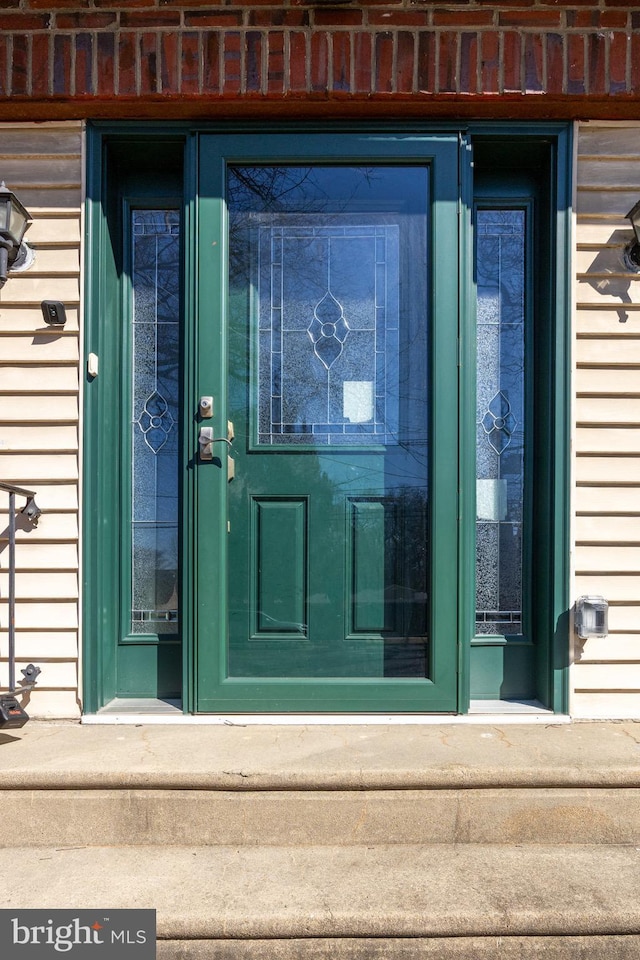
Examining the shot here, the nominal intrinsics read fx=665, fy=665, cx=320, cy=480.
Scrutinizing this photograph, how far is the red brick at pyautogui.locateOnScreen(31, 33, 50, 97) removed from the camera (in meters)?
2.30

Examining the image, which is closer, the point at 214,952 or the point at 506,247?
the point at 214,952

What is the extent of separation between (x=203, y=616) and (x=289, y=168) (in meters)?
1.65

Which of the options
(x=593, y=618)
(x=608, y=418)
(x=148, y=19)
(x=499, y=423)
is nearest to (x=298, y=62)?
(x=148, y=19)

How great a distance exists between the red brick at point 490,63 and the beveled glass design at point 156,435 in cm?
120

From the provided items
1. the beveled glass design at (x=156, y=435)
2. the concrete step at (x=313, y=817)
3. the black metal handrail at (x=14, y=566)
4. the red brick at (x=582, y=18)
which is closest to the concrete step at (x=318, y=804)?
the concrete step at (x=313, y=817)

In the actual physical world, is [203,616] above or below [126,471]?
below

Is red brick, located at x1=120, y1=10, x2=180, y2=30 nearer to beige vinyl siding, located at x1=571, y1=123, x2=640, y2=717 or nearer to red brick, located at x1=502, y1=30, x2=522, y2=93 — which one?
red brick, located at x1=502, y1=30, x2=522, y2=93

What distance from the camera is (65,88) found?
7.54 ft

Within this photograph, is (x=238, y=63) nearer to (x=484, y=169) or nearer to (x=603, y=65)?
(x=484, y=169)

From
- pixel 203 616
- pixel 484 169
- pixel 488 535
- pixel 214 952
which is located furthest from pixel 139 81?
pixel 214 952

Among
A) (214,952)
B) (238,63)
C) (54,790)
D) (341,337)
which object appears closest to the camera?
(214,952)

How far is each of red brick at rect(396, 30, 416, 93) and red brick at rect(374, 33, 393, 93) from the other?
0.02 meters

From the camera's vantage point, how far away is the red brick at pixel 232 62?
2.29 meters

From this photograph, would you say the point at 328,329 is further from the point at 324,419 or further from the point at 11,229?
the point at 11,229
